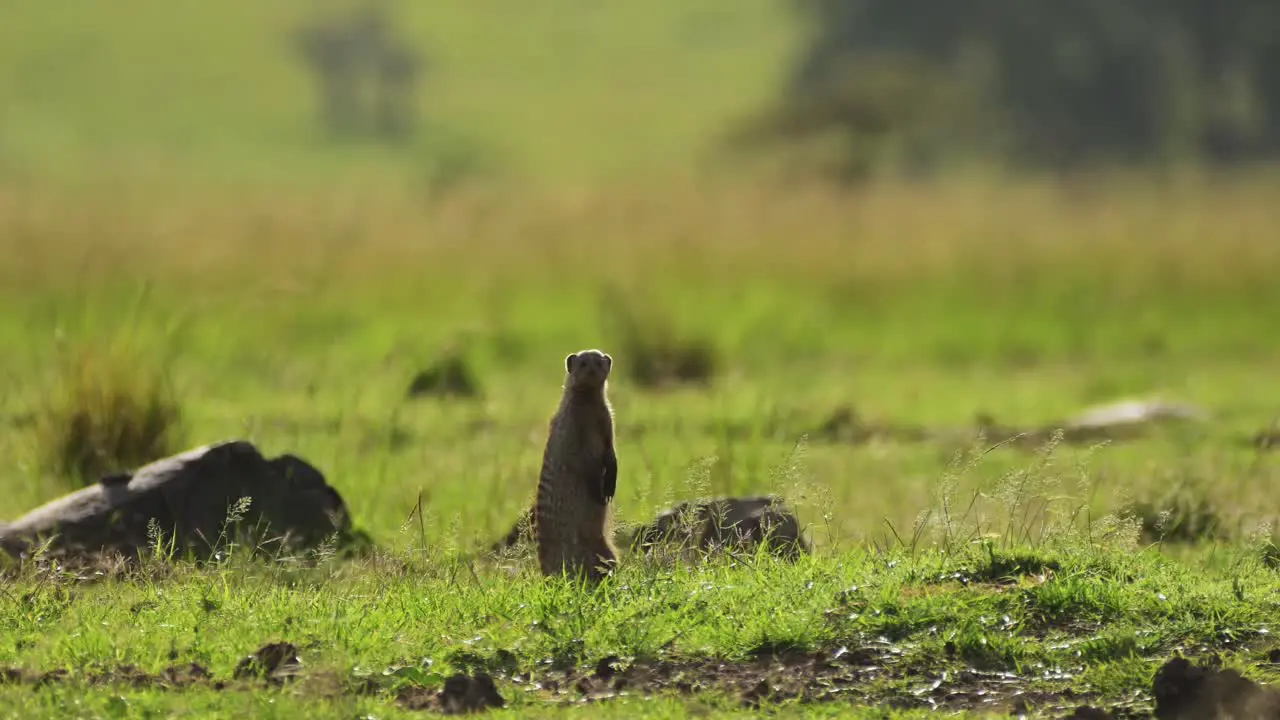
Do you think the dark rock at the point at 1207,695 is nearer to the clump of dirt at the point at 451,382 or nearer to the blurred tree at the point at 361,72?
the clump of dirt at the point at 451,382

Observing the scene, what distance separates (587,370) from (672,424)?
4.82 metres

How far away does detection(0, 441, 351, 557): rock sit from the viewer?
7.74 metres

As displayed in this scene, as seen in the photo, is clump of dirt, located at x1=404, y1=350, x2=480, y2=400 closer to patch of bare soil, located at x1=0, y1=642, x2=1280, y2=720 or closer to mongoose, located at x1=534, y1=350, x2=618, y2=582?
mongoose, located at x1=534, y1=350, x2=618, y2=582

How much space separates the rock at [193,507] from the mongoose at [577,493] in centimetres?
128

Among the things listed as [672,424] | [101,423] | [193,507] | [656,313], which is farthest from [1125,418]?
[193,507]

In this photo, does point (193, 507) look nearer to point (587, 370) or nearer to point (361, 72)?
point (587, 370)

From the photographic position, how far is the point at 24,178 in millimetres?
22547

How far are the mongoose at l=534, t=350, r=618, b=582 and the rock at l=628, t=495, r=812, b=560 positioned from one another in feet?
0.80

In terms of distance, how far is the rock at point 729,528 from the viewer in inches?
276

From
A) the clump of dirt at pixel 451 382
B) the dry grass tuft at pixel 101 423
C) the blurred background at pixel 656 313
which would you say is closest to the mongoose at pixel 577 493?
the blurred background at pixel 656 313

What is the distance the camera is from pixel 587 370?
6871 mm

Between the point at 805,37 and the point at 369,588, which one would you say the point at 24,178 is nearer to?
the point at 369,588

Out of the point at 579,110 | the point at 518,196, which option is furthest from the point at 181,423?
the point at 579,110

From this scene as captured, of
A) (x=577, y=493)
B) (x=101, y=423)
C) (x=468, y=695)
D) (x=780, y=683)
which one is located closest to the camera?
(x=468, y=695)
